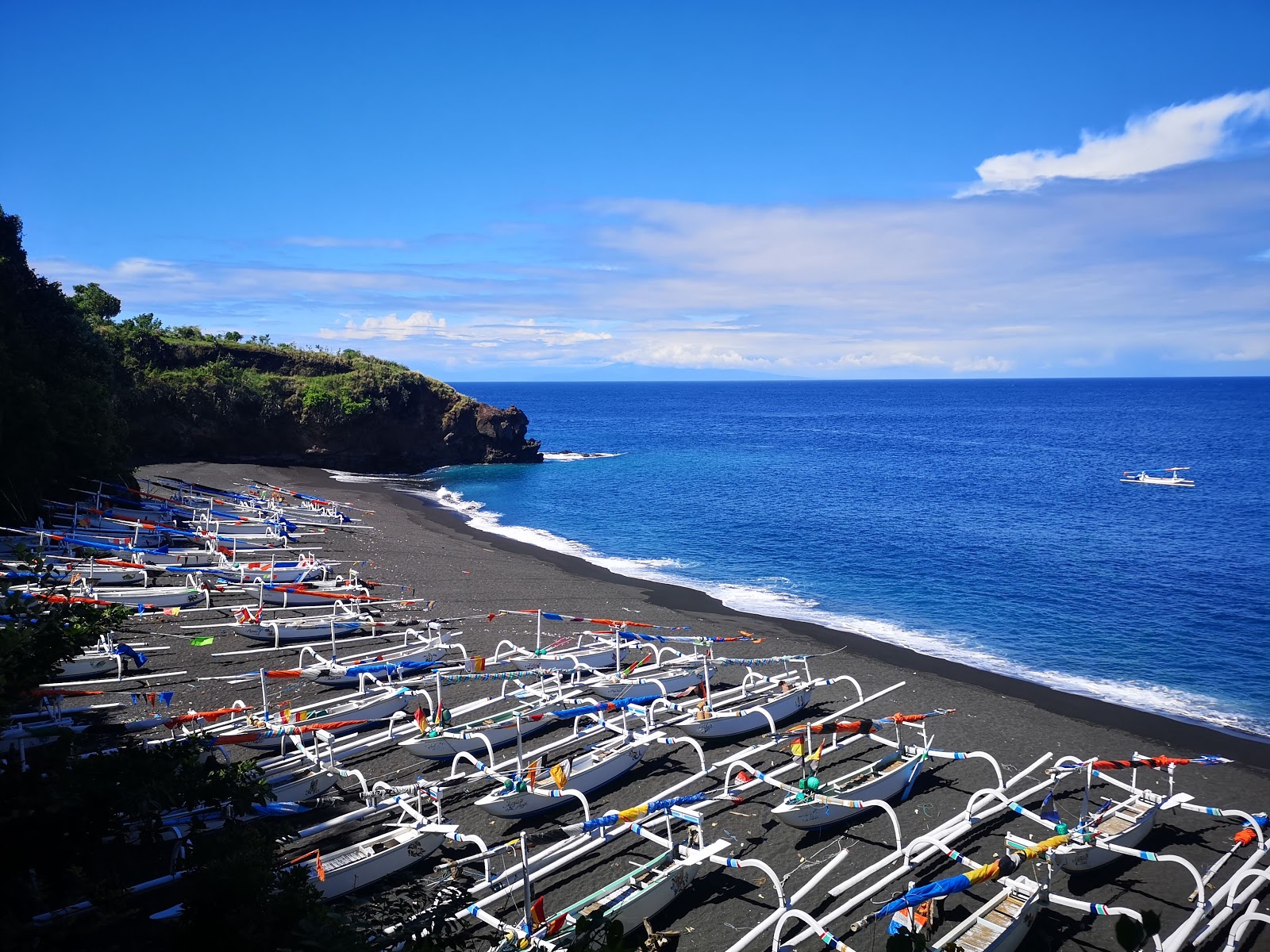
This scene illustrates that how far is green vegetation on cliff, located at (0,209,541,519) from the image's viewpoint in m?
32.2

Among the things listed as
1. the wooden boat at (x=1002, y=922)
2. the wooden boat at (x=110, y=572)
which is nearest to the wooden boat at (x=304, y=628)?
the wooden boat at (x=110, y=572)

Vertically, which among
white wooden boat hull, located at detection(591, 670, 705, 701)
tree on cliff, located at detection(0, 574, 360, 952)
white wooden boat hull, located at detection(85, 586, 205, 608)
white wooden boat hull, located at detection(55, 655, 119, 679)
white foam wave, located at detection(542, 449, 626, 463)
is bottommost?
white wooden boat hull, located at detection(591, 670, 705, 701)

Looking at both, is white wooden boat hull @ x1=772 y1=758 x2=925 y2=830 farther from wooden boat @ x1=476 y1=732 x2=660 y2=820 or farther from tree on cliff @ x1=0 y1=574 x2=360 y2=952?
tree on cliff @ x1=0 y1=574 x2=360 y2=952

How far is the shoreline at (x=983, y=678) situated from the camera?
19641 millimetres

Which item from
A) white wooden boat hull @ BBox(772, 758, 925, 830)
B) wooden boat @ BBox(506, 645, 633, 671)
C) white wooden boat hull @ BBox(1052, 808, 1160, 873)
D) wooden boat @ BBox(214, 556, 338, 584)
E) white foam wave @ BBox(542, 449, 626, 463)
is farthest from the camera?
white foam wave @ BBox(542, 449, 626, 463)

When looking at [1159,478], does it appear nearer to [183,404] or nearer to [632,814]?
[632,814]

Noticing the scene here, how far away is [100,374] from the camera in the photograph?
38.3 meters

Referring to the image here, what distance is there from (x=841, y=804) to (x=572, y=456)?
67.6 metres

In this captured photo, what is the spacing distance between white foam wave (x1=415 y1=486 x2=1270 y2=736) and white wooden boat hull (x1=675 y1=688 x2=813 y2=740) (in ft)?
28.3

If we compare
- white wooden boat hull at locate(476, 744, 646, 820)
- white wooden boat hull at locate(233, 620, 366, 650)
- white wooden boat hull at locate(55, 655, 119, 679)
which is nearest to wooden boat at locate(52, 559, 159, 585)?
white wooden boat hull at locate(233, 620, 366, 650)

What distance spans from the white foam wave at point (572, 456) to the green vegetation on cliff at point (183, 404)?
262 cm

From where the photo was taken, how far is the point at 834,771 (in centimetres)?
1652

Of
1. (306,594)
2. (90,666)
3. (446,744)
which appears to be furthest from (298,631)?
(446,744)

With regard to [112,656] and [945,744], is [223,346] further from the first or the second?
[945,744]
